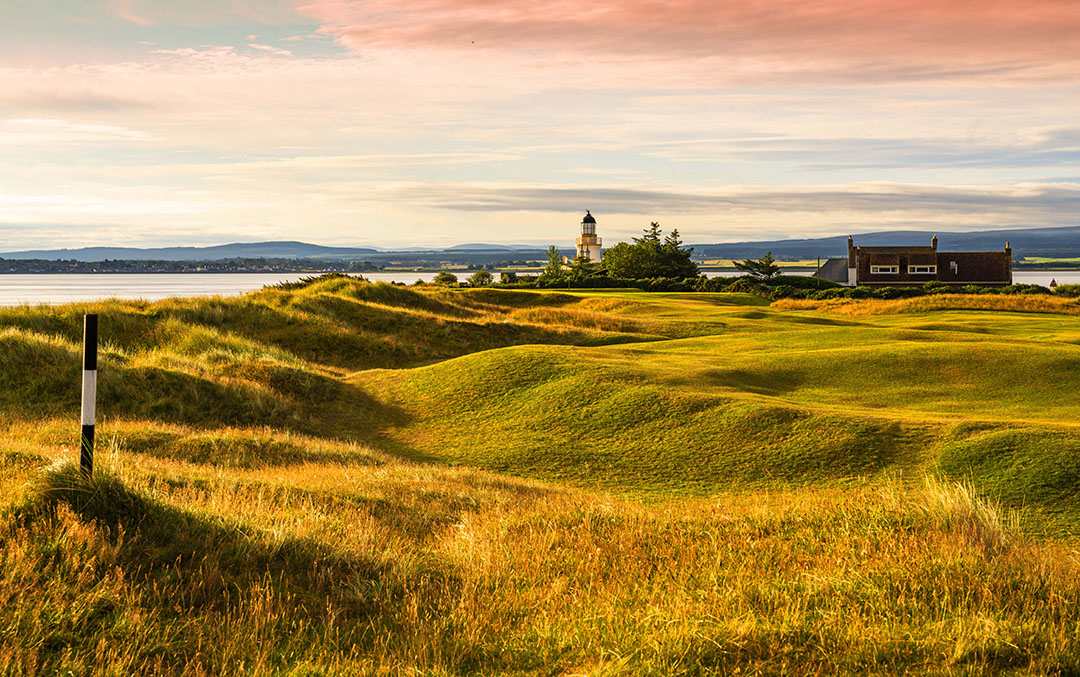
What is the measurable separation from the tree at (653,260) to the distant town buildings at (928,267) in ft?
74.7

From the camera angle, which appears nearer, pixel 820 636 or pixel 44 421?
pixel 820 636

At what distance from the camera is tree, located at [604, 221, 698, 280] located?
109m

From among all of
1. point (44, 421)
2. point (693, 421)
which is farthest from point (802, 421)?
point (44, 421)

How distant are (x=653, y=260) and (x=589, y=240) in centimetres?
4637

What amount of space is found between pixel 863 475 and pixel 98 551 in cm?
1326

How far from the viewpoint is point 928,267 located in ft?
338

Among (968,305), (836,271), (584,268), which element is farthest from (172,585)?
(836,271)

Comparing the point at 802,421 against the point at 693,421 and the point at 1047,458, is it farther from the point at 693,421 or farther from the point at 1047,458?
the point at 1047,458

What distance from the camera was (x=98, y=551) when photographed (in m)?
6.50

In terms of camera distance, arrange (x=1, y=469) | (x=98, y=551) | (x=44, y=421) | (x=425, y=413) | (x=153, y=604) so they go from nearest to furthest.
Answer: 1. (x=153, y=604)
2. (x=98, y=551)
3. (x=1, y=469)
4. (x=44, y=421)
5. (x=425, y=413)

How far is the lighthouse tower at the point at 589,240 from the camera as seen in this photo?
155 metres

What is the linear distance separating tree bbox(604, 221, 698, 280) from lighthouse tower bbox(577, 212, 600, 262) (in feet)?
122

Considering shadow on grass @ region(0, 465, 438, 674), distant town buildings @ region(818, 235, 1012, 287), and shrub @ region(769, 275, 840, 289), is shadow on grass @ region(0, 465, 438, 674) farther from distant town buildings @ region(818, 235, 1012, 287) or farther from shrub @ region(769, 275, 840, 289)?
distant town buildings @ region(818, 235, 1012, 287)

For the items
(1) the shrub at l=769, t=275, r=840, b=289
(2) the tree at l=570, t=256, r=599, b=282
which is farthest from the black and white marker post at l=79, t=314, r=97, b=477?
(2) the tree at l=570, t=256, r=599, b=282
